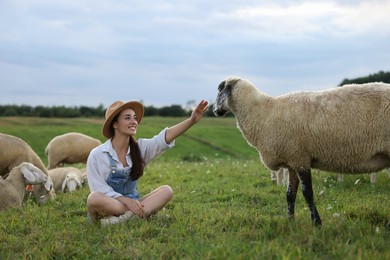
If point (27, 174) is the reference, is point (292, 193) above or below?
above

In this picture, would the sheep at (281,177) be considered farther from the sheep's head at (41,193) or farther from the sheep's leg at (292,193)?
the sheep's head at (41,193)

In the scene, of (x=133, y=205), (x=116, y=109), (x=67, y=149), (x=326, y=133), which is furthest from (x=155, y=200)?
(x=67, y=149)

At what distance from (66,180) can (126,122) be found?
6176 millimetres

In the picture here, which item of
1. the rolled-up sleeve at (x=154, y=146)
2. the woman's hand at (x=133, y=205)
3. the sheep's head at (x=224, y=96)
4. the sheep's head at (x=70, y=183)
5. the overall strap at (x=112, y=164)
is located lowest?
the sheep's head at (x=70, y=183)

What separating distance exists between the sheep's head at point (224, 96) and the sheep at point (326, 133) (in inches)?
25.3

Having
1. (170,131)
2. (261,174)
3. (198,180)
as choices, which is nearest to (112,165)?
(170,131)

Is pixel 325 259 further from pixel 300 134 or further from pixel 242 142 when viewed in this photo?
pixel 242 142

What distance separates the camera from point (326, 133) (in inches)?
250

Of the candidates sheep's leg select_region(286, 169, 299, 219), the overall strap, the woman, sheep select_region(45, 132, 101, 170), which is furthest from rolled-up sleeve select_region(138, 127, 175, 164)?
sheep select_region(45, 132, 101, 170)

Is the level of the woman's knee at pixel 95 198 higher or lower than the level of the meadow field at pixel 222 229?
higher

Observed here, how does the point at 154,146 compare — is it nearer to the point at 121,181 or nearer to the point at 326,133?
the point at 121,181

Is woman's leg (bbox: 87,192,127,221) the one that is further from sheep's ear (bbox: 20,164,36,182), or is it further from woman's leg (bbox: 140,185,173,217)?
sheep's ear (bbox: 20,164,36,182)

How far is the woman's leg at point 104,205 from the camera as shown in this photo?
22.0 feet

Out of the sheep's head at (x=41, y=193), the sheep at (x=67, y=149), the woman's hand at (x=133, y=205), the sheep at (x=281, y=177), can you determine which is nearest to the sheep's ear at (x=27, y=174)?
the sheep's head at (x=41, y=193)
